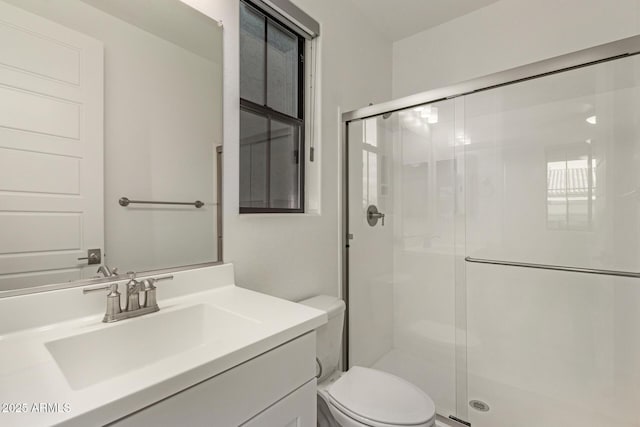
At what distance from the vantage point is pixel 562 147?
1760mm

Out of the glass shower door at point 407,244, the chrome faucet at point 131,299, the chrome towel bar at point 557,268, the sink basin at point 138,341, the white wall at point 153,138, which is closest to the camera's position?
the sink basin at point 138,341

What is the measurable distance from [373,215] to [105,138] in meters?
1.56

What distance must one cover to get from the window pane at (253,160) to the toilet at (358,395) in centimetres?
61

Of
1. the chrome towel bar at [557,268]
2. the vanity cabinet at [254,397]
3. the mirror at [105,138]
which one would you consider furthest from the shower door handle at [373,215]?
the vanity cabinet at [254,397]

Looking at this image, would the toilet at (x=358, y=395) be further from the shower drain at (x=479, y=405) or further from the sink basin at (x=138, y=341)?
the shower drain at (x=479, y=405)

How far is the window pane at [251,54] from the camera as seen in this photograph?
1.46 meters

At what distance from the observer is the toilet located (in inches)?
44.9

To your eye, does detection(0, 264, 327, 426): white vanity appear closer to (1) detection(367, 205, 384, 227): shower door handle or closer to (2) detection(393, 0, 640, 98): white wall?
(1) detection(367, 205, 384, 227): shower door handle

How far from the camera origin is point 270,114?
1599 millimetres

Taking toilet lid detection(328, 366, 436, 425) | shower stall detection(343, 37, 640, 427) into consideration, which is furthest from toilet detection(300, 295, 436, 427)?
shower stall detection(343, 37, 640, 427)

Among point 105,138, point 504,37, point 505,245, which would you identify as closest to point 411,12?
point 504,37

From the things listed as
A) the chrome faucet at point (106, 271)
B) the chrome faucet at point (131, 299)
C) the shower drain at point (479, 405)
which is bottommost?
the shower drain at point (479, 405)

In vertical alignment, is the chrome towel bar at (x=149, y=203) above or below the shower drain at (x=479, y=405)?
above

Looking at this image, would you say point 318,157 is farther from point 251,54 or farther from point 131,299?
point 131,299
